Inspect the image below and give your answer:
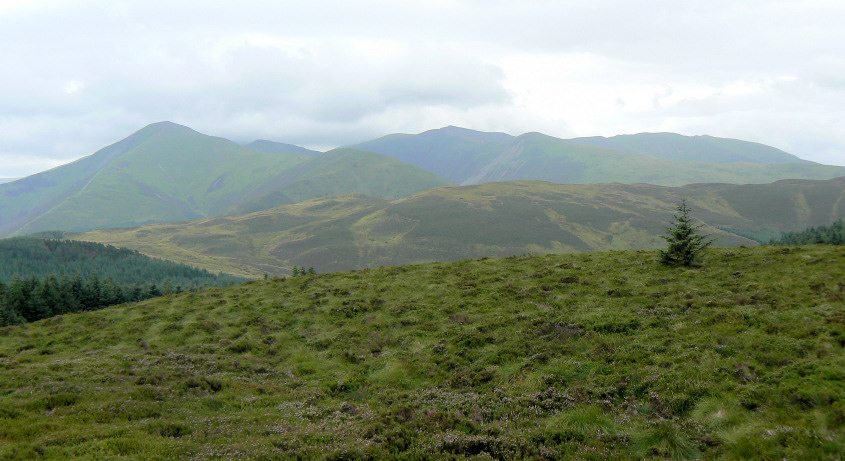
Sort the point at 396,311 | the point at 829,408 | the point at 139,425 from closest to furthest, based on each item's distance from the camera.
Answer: the point at 829,408 < the point at 139,425 < the point at 396,311

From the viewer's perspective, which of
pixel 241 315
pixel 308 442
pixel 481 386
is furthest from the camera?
pixel 241 315

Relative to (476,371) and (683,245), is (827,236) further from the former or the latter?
(476,371)

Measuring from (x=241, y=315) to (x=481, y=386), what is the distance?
70.1 feet

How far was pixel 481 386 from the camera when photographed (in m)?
15.9

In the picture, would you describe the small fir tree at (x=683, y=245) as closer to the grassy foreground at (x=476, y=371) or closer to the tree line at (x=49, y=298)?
the grassy foreground at (x=476, y=371)

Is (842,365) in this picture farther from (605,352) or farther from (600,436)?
(600,436)

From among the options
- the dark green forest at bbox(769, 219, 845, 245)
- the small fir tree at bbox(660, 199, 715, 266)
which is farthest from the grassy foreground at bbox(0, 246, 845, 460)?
the dark green forest at bbox(769, 219, 845, 245)

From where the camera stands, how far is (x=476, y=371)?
17.5m

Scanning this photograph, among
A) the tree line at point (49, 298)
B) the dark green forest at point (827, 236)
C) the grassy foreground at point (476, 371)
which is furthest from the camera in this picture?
the tree line at point (49, 298)

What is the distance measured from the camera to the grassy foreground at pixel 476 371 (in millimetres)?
10695

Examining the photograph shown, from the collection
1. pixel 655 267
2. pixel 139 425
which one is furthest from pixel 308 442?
pixel 655 267

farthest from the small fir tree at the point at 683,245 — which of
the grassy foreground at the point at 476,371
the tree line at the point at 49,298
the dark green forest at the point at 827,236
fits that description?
the tree line at the point at 49,298

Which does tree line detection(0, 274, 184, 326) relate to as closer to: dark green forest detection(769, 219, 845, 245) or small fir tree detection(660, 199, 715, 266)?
small fir tree detection(660, 199, 715, 266)

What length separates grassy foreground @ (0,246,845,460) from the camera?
10.7m
